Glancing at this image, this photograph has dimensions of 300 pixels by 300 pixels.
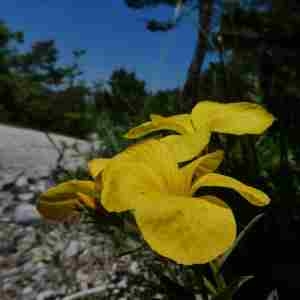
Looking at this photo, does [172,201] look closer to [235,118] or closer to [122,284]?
[235,118]

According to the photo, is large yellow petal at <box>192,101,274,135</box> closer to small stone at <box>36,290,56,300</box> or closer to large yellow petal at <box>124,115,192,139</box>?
large yellow petal at <box>124,115,192,139</box>

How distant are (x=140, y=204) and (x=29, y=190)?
2923 mm

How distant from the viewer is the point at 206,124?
2.36ft

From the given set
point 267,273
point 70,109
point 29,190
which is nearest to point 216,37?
point 267,273

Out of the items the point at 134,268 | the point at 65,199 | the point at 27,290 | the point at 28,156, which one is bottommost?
the point at 28,156

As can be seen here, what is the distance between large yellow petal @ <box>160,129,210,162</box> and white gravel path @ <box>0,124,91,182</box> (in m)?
2.50

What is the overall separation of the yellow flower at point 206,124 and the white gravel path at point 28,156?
95.4 inches

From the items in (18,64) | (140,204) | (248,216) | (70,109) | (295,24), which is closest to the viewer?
(140,204)

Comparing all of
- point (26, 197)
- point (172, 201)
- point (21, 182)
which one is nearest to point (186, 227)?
point (172, 201)

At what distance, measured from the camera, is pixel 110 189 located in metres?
0.58

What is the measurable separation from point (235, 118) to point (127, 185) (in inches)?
8.4

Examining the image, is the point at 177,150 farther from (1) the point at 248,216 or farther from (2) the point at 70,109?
(2) the point at 70,109

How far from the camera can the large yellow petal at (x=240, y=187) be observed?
0.55m

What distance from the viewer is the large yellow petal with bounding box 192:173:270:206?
55cm
